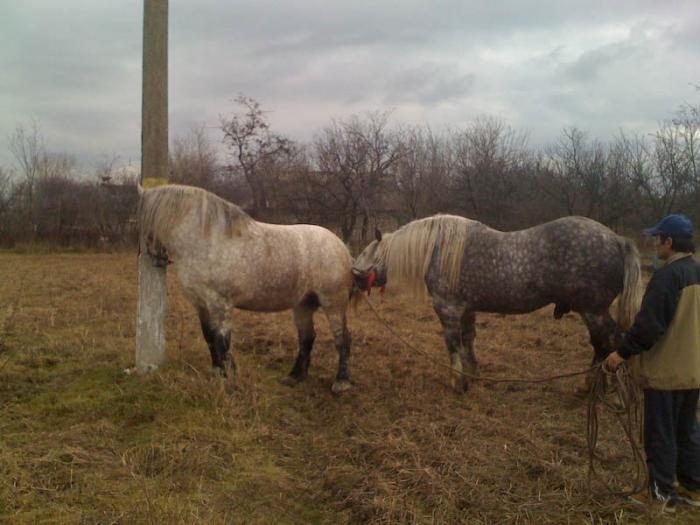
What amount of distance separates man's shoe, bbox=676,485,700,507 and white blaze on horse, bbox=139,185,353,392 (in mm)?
3067

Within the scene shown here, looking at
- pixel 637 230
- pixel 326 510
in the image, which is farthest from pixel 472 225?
pixel 637 230

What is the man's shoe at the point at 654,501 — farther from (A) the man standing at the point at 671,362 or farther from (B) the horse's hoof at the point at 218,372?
(B) the horse's hoof at the point at 218,372

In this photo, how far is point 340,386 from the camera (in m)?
5.50

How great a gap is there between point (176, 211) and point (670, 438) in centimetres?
431

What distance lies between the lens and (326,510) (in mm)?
3209

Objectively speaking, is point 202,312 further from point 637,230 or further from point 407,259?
point 637,230

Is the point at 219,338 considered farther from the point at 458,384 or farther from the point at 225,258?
the point at 458,384

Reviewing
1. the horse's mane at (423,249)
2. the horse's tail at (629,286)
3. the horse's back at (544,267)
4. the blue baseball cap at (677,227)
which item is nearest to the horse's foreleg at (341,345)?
the horse's mane at (423,249)

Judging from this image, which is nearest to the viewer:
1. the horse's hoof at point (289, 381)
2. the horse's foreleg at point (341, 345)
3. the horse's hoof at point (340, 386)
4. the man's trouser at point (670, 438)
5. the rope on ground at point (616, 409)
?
→ the man's trouser at point (670, 438)

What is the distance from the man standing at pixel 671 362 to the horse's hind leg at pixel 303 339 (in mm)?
3354

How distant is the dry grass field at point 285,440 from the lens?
3.06m

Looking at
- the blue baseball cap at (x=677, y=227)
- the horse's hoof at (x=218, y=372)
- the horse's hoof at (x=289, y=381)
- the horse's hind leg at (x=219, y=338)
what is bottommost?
the horse's hoof at (x=289, y=381)

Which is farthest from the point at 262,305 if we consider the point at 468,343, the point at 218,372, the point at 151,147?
the point at 468,343

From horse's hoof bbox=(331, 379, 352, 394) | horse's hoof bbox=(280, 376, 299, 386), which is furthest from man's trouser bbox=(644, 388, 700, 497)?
horse's hoof bbox=(280, 376, 299, 386)
